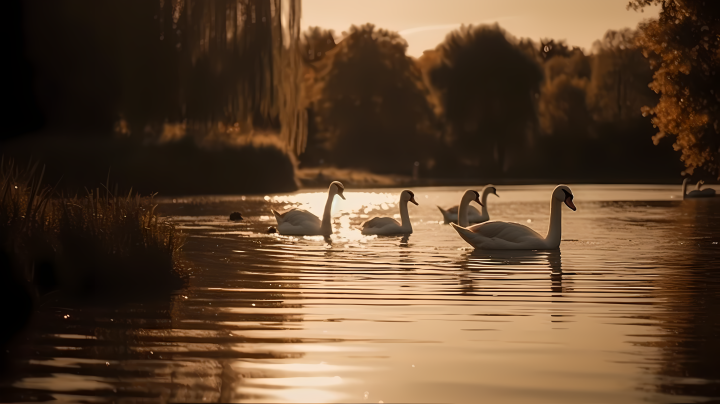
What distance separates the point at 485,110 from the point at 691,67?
5095 centimetres

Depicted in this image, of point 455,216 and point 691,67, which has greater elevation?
point 691,67

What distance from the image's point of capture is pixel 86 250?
12133 mm

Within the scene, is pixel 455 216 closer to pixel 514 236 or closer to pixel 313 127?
pixel 514 236

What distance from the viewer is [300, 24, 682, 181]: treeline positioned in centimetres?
7881

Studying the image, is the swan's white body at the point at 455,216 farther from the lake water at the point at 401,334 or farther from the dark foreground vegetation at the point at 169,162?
the dark foreground vegetation at the point at 169,162

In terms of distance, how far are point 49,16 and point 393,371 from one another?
94.3ft

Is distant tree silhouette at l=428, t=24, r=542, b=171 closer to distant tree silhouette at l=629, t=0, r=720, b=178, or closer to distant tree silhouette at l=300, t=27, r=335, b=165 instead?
distant tree silhouette at l=300, t=27, r=335, b=165

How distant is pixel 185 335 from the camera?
8930 mm

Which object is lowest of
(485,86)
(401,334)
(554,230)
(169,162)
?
(401,334)

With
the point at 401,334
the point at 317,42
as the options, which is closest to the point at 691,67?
the point at 401,334

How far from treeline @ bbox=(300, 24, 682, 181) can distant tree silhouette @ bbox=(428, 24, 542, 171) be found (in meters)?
0.08

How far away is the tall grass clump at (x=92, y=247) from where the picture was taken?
38.7 feet

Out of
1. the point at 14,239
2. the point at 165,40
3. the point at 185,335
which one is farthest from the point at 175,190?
the point at 185,335

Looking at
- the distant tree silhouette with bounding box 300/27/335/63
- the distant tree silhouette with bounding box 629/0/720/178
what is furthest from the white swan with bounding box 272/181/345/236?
the distant tree silhouette with bounding box 300/27/335/63
